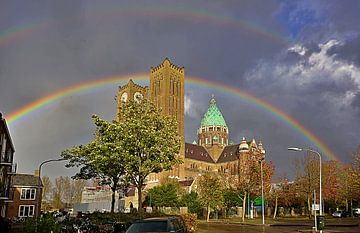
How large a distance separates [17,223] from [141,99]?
78.4 ft

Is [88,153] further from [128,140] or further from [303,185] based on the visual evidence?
[303,185]

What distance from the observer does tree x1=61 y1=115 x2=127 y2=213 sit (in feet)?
125

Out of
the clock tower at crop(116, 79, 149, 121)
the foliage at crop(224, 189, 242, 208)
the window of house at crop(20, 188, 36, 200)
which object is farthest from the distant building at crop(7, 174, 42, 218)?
the clock tower at crop(116, 79, 149, 121)

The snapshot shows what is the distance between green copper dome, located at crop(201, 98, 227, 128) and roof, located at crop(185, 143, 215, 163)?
1182 cm

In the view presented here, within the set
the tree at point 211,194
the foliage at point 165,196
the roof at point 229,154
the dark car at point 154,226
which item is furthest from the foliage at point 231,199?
the dark car at point 154,226

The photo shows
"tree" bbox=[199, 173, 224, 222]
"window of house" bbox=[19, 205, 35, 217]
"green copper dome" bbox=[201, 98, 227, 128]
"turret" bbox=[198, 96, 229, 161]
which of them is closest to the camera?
"window of house" bbox=[19, 205, 35, 217]

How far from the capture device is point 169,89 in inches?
5507

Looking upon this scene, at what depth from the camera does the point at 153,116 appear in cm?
4059

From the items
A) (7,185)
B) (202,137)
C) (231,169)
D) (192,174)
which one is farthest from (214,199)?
(202,137)

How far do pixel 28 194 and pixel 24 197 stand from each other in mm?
823

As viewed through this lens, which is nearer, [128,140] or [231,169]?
[128,140]

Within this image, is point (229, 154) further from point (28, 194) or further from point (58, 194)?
point (28, 194)

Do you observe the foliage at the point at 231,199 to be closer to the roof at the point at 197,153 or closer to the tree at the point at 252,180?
the tree at the point at 252,180

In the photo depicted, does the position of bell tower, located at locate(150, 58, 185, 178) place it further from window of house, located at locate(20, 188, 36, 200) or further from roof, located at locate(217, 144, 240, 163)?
window of house, located at locate(20, 188, 36, 200)
